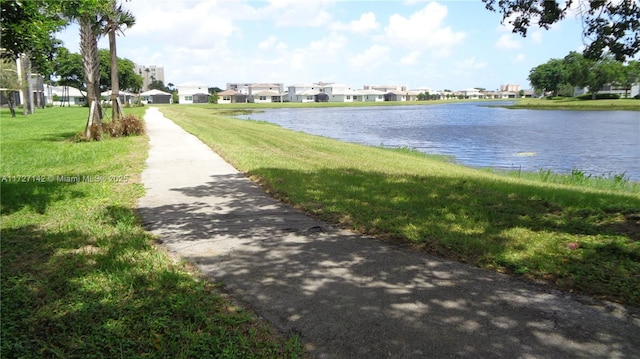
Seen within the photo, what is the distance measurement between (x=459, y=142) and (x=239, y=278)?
2319 cm

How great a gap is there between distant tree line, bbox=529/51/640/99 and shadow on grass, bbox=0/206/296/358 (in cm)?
7694

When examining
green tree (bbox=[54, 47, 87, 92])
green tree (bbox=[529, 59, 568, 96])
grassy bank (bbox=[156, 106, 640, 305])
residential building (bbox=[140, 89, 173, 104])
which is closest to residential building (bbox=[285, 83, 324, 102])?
residential building (bbox=[140, 89, 173, 104])

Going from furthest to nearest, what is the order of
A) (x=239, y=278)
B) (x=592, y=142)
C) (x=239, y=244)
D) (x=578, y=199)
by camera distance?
(x=592, y=142) < (x=578, y=199) < (x=239, y=244) < (x=239, y=278)

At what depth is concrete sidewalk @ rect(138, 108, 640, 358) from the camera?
3.21 m

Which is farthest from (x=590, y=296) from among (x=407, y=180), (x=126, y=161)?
(x=126, y=161)

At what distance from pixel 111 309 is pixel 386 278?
7.85ft

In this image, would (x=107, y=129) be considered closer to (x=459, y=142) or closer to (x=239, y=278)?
(x=239, y=278)

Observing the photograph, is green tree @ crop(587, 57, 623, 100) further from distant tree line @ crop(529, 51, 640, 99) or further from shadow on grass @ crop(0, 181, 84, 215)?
shadow on grass @ crop(0, 181, 84, 215)

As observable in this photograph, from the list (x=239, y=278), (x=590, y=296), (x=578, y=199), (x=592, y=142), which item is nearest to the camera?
(x=590, y=296)

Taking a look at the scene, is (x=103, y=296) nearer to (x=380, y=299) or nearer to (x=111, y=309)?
(x=111, y=309)

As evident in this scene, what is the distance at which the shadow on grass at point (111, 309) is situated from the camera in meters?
3.17

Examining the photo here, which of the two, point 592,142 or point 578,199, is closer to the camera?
point 578,199

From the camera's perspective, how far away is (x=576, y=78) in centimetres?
10831

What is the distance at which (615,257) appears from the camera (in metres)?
4.88
